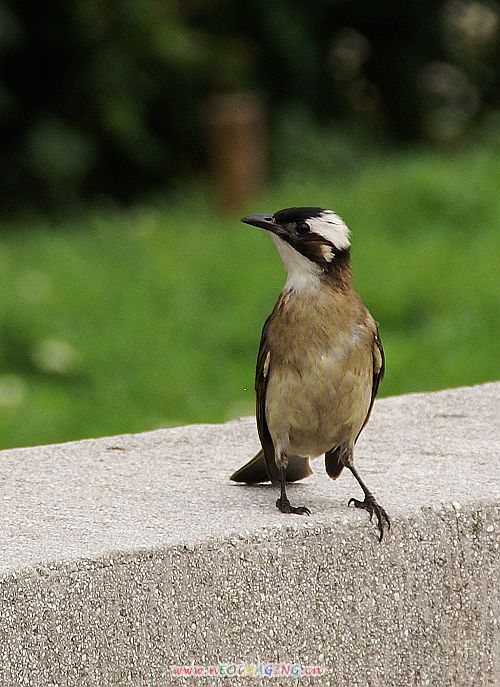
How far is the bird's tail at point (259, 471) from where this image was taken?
3617 mm

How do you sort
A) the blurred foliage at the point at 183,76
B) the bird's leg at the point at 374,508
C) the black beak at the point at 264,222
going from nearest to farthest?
the bird's leg at the point at 374,508 < the black beak at the point at 264,222 < the blurred foliage at the point at 183,76

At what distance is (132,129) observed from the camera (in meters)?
11.5

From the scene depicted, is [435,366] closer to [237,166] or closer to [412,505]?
A: [412,505]

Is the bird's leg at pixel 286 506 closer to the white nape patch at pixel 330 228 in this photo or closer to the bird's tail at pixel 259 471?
the bird's tail at pixel 259 471

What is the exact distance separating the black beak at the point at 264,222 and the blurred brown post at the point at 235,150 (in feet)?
27.2

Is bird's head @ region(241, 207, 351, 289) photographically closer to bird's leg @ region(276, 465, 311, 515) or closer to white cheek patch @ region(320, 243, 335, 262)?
white cheek patch @ region(320, 243, 335, 262)

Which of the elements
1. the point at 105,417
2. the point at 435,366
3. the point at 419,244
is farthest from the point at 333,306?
the point at 419,244

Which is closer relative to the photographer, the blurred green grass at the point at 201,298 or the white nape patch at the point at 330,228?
the white nape patch at the point at 330,228

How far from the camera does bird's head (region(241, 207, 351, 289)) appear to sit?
335 centimetres

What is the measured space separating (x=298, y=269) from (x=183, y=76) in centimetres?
870

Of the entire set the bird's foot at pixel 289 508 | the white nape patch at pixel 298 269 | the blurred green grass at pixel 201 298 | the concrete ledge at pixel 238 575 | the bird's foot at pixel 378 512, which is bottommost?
the blurred green grass at pixel 201 298

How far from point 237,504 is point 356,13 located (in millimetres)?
10920

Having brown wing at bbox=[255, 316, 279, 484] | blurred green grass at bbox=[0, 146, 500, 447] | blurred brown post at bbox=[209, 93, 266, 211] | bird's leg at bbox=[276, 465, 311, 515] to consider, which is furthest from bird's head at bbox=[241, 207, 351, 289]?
blurred brown post at bbox=[209, 93, 266, 211]

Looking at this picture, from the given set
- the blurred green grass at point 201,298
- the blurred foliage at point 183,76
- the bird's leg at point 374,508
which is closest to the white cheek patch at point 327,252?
the bird's leg at point 374,508
